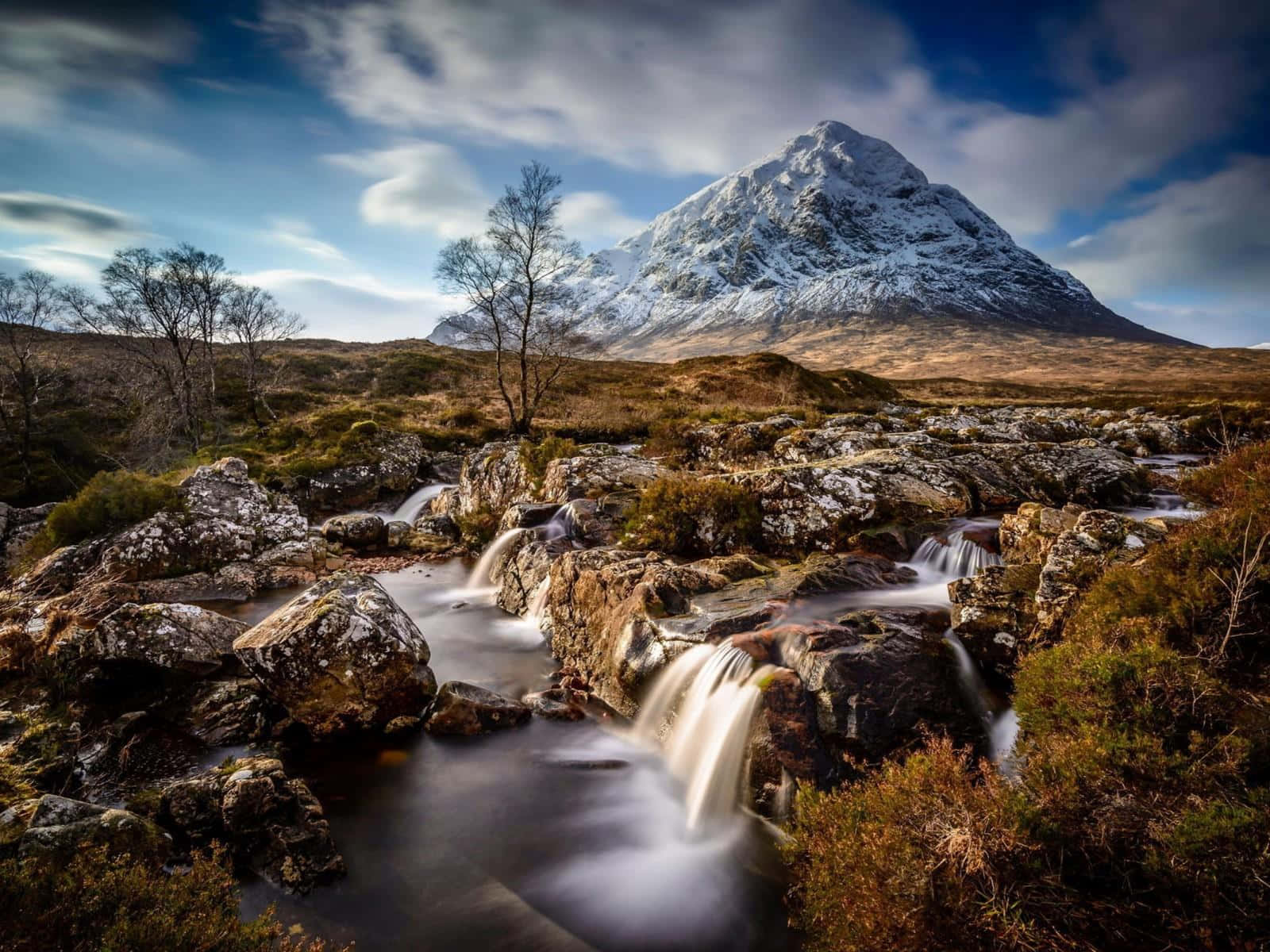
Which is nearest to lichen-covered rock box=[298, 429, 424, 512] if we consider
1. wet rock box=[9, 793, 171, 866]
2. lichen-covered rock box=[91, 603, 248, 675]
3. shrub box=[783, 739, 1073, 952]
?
lichen-covered rock box=[91, 603, 248, 675]

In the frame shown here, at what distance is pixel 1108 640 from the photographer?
4.88 m

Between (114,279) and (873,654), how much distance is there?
3440 cm

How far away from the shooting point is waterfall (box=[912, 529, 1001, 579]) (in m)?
8.85

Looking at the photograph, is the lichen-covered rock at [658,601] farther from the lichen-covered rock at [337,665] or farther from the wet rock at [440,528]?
the wet rock at [440,528]

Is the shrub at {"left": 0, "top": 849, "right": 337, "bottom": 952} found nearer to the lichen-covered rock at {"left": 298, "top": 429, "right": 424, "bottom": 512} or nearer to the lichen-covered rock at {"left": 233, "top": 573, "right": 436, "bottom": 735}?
the lichen-covered rock at {"left": 233, "top": 573, "right": 436, "bottom": 735}

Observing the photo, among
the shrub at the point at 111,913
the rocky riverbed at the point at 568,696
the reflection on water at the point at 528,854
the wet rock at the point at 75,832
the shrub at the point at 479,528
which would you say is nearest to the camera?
the shrub at the point at 111,913

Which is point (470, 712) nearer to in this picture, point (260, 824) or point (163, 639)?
point (260, 824)

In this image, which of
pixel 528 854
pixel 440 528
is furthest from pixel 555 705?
pixel 440 528

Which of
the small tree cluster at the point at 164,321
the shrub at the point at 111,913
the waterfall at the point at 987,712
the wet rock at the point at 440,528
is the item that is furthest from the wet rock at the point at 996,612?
the small tree cluster at the point at 164,321

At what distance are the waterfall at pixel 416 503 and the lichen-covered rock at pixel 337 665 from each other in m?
12.3

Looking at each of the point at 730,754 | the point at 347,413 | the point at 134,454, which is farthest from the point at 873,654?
the point at 134,454

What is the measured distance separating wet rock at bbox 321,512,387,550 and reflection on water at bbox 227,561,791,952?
10905 millimetres

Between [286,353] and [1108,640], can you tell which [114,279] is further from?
[286,353]

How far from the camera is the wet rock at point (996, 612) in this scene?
6402 mm
